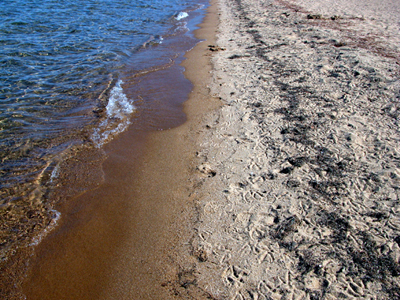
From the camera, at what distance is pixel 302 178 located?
13.9ft

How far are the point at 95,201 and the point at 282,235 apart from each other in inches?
119

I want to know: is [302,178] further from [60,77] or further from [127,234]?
[60,77]

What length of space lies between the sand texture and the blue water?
2.88 metres

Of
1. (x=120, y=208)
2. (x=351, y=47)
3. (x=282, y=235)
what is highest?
(x=351, y=47)

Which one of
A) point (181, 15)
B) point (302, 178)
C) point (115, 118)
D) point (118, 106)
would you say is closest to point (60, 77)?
point (118, 106)

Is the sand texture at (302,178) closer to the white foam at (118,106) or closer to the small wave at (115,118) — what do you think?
the small wave at (115,118)

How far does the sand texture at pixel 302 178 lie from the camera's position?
298 cm

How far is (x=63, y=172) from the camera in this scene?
4.85m

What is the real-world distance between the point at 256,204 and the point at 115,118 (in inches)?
169

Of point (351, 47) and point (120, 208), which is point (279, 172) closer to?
point (120, 208)

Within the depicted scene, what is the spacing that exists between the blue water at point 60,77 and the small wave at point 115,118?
0.02m

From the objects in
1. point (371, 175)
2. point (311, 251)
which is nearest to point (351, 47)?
point (371, 175)

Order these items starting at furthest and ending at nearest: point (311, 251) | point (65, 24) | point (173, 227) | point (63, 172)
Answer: point (65, 24) < point (63, 172) < point (173, 227) < point (311, 251)

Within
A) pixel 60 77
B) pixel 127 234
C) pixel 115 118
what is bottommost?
pixel 127 234
